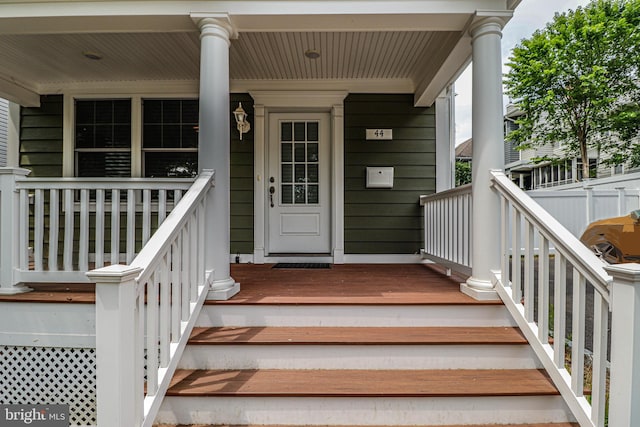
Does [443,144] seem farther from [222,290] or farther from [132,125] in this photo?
[132,125]

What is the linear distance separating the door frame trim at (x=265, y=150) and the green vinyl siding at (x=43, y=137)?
261 cm

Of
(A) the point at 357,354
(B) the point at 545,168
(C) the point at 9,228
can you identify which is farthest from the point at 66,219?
(B) the point at 545,168

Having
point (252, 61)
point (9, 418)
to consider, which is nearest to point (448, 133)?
point (252, 61)

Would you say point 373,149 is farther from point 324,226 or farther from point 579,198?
point 579,198

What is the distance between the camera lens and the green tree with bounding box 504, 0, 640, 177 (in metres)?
9.98

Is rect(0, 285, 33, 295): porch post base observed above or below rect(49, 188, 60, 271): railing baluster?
below

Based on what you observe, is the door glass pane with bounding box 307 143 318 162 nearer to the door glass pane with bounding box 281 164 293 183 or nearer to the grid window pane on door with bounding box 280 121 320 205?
the grid window pane on door with bounding box 280 121 320 205

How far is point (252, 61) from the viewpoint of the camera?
3828mm

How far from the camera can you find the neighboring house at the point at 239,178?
1.78 m

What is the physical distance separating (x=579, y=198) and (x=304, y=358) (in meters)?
6.87

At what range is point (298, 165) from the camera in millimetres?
4441

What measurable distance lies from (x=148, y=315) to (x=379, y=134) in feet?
11.5

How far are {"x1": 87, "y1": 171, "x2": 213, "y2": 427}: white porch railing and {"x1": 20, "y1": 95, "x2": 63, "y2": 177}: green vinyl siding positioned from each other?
3450 millimetres

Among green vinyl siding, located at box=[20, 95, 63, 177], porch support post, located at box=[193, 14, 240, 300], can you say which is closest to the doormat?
porch support post, located at box=[193, 14, 240, 300]
